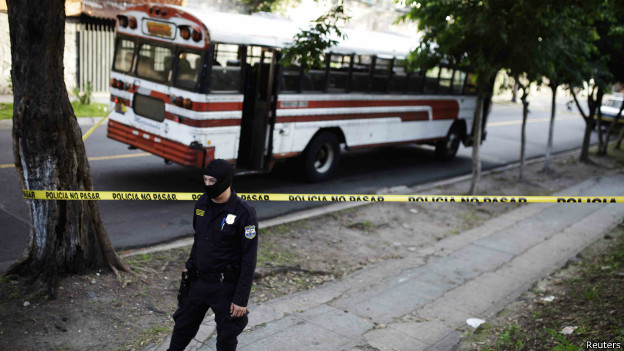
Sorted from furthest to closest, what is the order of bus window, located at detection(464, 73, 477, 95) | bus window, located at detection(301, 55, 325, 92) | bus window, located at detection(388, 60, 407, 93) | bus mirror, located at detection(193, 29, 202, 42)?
bus window, located at detection(464, 73, 477, 95), bus window, located at detection(388, 60, 407, 93), bus window, located at detection(301, 55, 325, 92), bus mirror, located at detection(193, 29, 202, 42)

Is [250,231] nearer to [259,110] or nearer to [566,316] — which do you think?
[566,316]

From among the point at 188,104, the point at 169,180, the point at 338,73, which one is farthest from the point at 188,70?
the point at 338,73

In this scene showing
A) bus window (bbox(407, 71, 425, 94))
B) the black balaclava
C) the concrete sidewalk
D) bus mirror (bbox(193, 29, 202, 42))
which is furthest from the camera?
bus window (bbox(407, 71, 425, 94))

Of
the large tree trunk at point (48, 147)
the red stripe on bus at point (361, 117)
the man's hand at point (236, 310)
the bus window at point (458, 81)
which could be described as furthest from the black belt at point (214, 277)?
the bus window at point (458, 81)

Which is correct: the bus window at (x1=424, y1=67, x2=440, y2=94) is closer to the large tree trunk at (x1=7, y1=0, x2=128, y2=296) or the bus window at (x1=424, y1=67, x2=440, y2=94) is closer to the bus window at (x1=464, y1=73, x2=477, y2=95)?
the bus window at (x1=464, y1=73, x2=477, y2=95)

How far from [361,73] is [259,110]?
262cm

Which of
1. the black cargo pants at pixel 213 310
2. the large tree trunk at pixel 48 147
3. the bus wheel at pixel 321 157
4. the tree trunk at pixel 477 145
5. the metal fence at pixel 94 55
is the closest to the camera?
the black cargo pants at pixel 213 310

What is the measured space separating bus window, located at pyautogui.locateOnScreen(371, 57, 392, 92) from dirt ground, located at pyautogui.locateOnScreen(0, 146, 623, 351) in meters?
2.43

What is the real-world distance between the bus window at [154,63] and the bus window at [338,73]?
312cm

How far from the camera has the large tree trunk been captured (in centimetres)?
477

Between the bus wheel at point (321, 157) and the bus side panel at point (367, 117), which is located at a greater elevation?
the bus side panel at point (367, 117)

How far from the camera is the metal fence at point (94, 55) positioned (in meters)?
18.4

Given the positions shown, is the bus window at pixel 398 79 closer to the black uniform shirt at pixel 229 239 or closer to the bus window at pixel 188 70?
the bus window at pixel 188 70

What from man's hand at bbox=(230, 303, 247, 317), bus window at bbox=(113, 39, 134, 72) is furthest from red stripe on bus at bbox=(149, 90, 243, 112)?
man's hand at bbox=(230, 303, 247, 317)
